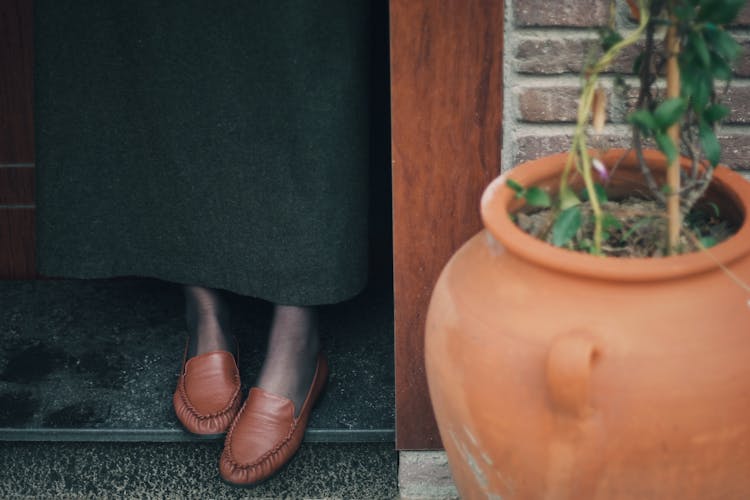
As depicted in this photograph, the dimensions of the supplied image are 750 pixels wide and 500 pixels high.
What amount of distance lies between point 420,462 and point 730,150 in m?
0.78

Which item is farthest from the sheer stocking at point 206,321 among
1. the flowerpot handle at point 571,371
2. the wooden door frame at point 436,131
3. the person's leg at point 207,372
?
the flowerpot handle at point 571,371

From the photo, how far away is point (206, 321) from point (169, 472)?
31cm

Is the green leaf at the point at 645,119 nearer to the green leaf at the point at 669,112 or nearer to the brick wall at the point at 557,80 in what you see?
the green leaf at the point at 669,112

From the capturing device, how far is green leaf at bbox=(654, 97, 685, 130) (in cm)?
105

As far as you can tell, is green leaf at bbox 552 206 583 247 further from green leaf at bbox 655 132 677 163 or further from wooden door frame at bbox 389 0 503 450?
wooden door frame at bbox 389 0 503 450

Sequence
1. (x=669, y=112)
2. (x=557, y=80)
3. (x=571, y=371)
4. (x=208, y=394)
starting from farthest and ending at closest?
(x=208, y=394)
(x=557, y=80)
(x=669, y=112)
(x=571, y=371)

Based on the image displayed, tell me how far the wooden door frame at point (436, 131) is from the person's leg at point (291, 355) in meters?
0.27

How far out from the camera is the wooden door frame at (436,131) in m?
1.36

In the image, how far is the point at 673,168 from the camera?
1.11 meters

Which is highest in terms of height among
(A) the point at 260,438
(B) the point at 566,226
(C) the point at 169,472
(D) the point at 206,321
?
(B) the point at 566,226

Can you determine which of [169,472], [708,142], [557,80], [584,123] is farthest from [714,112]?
[169,472]

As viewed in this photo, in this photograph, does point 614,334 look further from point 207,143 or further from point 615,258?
point 207,143

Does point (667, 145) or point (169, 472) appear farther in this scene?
point (169, 472)

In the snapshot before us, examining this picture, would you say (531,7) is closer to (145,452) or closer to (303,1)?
(303,1)
